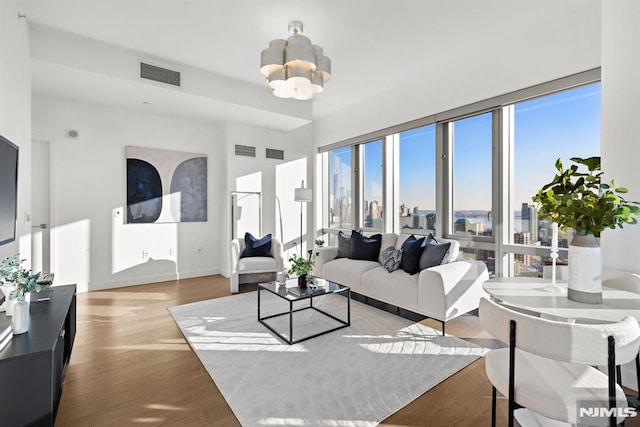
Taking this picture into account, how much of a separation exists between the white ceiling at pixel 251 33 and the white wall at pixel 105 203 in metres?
0.39

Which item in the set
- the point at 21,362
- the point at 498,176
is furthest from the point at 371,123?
the point at 21,362

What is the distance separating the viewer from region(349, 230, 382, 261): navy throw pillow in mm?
4289

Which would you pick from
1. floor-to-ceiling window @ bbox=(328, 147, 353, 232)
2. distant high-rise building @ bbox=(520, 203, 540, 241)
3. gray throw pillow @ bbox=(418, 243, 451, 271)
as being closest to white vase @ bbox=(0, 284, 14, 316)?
gray throw pillow @ bbox=(418, 243, 451, 271)

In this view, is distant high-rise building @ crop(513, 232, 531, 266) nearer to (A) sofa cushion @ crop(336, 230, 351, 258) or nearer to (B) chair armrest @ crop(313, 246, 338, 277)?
(A) sofa cushion @ crop(336, 230, 351, 258)

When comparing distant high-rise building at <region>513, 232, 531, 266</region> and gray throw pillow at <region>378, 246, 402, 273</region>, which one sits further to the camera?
gray throw pillow at <region>378, 246, 402, 273</region>

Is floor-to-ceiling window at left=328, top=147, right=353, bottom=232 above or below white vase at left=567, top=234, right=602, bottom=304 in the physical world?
above

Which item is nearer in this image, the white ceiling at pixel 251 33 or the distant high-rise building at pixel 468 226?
the white ceiling at pixel 251 33

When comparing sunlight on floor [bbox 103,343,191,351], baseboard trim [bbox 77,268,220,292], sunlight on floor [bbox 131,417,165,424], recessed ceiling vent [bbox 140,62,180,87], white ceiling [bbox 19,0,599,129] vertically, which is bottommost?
sunlight on floor [bbox 131,417,165,424]

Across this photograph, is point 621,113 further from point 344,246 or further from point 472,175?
point 344,246

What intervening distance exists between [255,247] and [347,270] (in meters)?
1.56

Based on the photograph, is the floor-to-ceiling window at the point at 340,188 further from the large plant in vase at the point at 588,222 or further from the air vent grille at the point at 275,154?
the large plant in vase at the point at 588,222

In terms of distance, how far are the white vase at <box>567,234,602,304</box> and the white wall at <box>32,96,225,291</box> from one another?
516 centimetres

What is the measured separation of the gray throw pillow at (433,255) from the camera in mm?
3326

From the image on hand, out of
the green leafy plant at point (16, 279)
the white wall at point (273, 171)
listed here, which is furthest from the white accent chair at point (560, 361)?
the white wall at point (273, 171)
